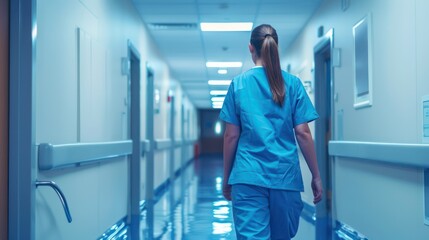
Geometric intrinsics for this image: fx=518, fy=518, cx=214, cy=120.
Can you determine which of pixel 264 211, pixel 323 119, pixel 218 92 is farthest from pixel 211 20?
pixel 218 92

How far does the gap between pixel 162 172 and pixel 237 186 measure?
794 cm

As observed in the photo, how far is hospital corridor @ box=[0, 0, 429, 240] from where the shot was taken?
2135 mm

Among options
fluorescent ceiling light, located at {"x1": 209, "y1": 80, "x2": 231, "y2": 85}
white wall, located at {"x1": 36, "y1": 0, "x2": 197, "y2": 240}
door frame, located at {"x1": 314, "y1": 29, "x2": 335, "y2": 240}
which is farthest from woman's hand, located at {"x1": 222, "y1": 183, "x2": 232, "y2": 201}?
fluorescent ceiling light, located at {"x1": 209, "y1": 80, "x2": 231, "y2": 85}

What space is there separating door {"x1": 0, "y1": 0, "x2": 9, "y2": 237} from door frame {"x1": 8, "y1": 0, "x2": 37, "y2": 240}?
0.8 inches

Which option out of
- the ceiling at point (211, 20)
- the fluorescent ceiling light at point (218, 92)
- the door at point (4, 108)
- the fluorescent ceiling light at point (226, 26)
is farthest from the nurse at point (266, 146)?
the fluorescent ceiling light at point (218, 92)

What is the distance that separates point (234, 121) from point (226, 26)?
5.50 meters

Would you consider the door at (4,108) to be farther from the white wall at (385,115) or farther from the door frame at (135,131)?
the door frame at (135,131)

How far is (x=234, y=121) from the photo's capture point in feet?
7.06

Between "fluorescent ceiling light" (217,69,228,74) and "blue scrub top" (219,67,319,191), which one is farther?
"fluorescent ceiling light" (217,69,228,74)

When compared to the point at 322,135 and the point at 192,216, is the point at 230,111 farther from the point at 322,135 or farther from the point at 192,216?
the point at 322,135

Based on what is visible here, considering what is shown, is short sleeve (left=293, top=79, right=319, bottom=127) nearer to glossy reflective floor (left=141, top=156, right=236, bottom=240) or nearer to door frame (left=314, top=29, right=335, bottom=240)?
glossy reflective floor (left=141, top=156, right=236, bottom=240)

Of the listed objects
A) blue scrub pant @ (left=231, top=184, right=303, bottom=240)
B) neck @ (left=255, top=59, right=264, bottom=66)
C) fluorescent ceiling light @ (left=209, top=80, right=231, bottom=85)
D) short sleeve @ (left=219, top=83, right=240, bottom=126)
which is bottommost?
blue scrub pant @ (left=231, top=184, right=303, bottom=240)

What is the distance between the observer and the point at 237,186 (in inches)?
81.6

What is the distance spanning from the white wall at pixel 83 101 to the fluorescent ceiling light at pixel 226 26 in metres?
1.63
